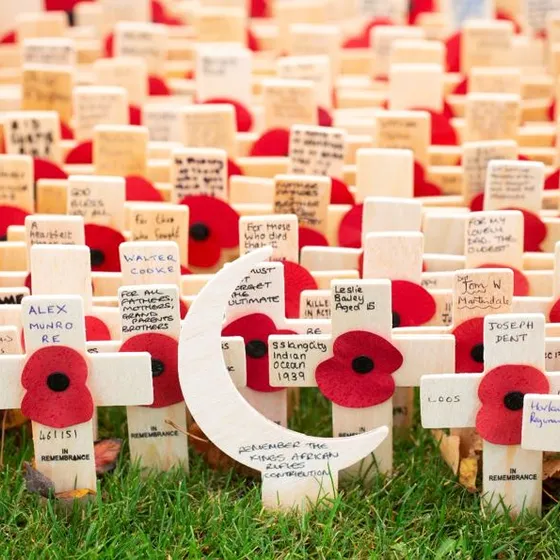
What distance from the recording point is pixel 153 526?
200cm

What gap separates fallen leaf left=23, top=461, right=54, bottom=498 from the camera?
2.04m

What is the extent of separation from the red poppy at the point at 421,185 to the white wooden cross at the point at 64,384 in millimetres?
961

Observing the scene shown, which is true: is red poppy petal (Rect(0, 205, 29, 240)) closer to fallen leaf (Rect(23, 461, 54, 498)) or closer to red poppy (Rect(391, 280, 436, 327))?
fallen leaf (Rect(23, 461, 54, 498))

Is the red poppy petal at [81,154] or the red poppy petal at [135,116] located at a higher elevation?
the red poppy petal at [135,116]

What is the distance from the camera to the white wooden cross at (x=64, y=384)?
1989 millimetres

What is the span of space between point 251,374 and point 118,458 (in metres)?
0.25

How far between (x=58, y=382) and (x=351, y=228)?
736mm

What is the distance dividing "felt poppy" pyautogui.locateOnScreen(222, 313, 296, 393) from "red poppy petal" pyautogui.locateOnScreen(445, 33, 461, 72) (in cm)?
171

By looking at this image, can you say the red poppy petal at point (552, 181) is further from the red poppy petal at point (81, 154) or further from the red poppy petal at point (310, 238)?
the red poppy petal at point (81, 154)

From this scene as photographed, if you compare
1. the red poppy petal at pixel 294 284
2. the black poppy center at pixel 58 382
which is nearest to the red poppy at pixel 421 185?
the red poppy petal at pixel 294 284

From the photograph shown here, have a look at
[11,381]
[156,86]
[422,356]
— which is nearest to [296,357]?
[422,356]

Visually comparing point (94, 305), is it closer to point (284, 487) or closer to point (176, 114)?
point (284, 487)

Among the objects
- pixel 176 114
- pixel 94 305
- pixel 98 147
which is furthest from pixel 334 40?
pixel 94 305

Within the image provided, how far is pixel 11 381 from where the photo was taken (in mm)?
2025
